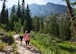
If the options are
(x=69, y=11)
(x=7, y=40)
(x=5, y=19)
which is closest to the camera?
(x=69, y=11)

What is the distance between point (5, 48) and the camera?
1712cm

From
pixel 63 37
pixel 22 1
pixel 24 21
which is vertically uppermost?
pixel 22 1

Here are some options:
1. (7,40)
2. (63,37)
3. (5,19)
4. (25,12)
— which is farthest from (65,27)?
(7,40)

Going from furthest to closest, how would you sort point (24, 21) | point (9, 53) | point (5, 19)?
point (24, 21), point (5, 19), point (9, 53)

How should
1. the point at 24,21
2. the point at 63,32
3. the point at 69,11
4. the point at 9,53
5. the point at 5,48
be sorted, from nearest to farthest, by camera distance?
1. the point at 69,11
2. the point at 9,53
3. the point at 5,48
4. the point at 24,21
5. the point at 63,32

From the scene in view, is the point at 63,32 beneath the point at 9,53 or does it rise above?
beneath

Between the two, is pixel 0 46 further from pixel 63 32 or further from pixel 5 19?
pixel 63 32

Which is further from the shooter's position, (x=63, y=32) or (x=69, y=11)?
(x=63, y=32)

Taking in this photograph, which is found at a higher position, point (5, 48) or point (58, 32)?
point (5, 48)

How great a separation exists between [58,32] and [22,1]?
2346 centimetres

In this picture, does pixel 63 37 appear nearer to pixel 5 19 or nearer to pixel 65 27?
pixel 65 27

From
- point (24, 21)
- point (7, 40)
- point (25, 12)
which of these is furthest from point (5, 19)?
point (7, 40)

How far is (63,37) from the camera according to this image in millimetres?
110500

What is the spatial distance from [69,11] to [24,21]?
79.1 m
